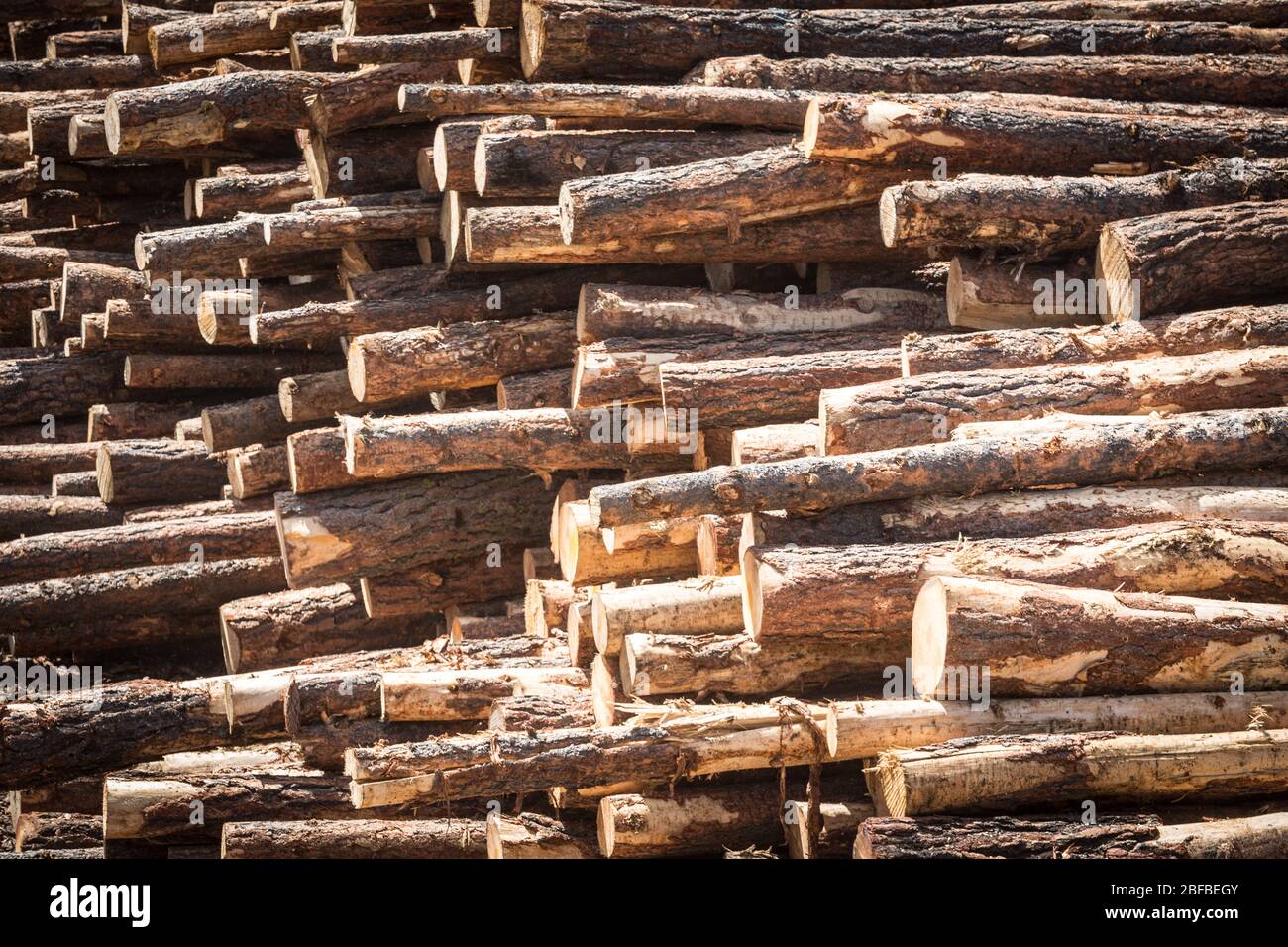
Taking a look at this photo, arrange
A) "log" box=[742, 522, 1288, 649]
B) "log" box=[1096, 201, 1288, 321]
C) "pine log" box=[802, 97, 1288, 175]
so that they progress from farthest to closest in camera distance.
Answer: "pine log" box=[802, 97, 1288, 175], "log" box=[1096, 201, 1288, 321], "log" box=[742, 522, 1288, 649]

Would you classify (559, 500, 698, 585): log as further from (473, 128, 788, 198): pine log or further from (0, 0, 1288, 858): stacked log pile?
(473, 128, 788, 198): pine log

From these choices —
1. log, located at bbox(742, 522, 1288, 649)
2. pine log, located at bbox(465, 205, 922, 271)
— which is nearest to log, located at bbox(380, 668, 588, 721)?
log, located at bbox(742, 522, 1288, 649)

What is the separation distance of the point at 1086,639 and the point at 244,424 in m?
7.33

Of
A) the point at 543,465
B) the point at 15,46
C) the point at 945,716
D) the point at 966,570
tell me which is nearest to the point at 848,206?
the point at 543,465

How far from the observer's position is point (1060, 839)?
618 cm

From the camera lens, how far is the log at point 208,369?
12.5 meters

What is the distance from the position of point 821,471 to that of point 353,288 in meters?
4.76

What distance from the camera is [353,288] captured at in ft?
34.8

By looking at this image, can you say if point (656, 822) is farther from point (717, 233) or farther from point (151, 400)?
point (151, 400)

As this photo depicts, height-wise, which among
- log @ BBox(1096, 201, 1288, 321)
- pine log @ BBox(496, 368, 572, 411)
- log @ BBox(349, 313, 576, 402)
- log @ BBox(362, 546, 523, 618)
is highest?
log @ BBox(1096, 201, 1288, 321)

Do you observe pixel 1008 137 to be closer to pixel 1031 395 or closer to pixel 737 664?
pixel 1031 395

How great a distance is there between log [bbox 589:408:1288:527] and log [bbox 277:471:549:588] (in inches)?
109

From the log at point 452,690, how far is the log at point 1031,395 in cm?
219

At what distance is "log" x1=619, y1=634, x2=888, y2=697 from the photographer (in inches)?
295
